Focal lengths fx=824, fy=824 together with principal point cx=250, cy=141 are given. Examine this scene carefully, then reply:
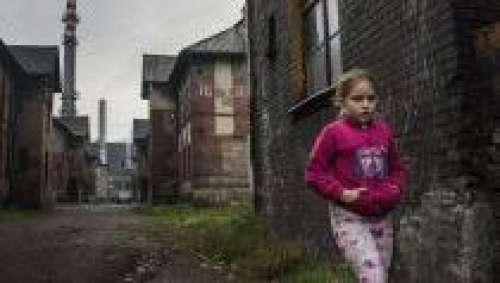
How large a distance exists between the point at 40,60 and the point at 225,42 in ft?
26.1

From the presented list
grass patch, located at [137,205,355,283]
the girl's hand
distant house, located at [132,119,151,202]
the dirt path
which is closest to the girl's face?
the girl's hand

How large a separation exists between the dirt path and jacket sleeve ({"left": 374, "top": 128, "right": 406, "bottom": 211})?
4.40m

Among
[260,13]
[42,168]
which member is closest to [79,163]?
[42,168]

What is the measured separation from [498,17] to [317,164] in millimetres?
2054

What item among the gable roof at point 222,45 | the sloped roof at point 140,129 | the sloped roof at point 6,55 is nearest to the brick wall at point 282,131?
the sloped roof at point 6,55

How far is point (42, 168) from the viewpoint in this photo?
3014cm

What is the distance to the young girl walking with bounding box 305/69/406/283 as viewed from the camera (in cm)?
381

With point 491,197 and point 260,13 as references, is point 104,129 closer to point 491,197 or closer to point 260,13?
point 260,13

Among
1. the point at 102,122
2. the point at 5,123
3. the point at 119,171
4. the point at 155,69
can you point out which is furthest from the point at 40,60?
the point at 119,171

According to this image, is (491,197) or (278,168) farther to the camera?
(278,168)

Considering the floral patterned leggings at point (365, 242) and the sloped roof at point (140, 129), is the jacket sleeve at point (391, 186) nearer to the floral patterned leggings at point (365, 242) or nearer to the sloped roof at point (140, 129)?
the floral patterned leggings at point (365, 242)

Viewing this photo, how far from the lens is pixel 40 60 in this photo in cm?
3272

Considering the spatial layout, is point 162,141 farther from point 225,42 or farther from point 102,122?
point 102,122

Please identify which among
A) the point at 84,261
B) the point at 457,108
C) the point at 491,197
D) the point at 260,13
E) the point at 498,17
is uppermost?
the point at 260,13
